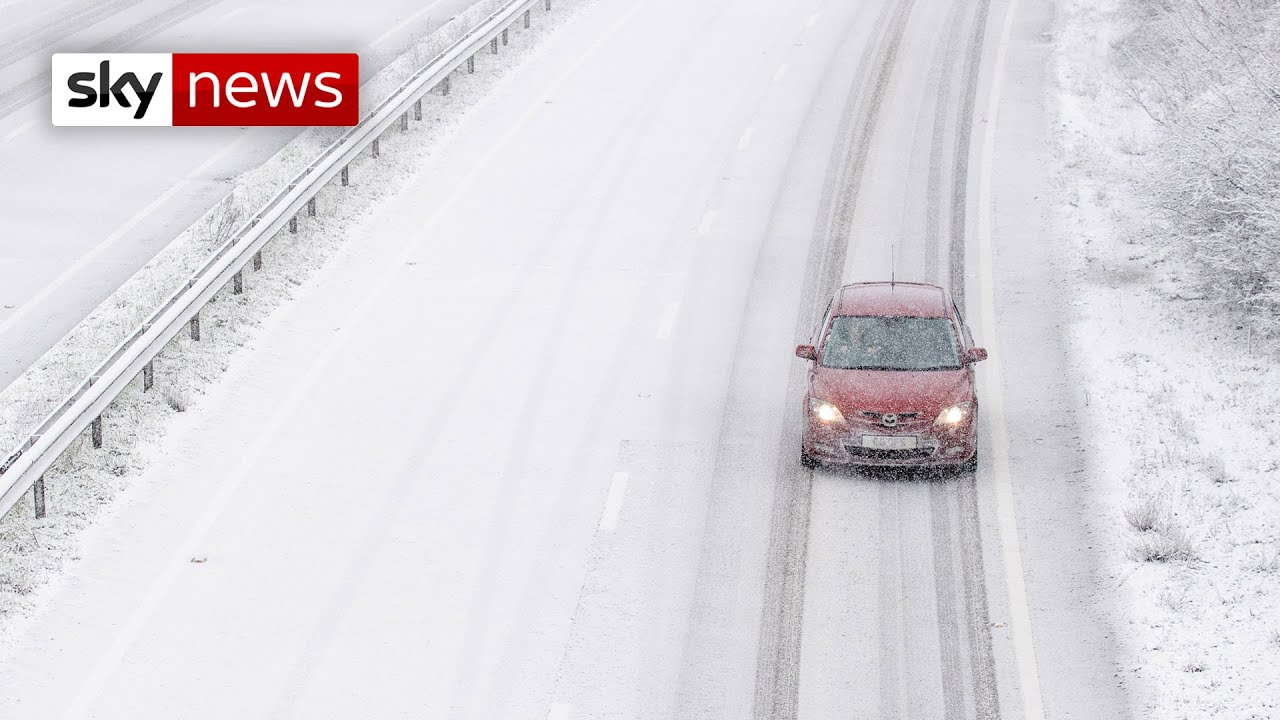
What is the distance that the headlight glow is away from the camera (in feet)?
49.0

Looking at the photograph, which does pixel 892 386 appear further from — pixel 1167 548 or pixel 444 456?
pixel 444 456

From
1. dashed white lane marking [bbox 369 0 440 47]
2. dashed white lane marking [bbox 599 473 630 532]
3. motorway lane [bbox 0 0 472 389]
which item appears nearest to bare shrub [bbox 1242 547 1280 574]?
dashed white lane marking [bbox 599 473 630 532]

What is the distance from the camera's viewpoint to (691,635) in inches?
494

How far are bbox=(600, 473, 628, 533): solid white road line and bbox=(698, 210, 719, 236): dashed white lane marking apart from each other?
25.2 ft

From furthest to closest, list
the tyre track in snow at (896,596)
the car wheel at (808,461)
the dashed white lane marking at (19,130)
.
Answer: the dashed white lane marking at (19,130) → the car wheel at (808,461) → the tyre track in snow at (896,596)

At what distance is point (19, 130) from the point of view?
26.1 metres

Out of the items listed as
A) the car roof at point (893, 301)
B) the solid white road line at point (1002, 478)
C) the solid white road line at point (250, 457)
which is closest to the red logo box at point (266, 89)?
the solid white road line at point (250, 457)

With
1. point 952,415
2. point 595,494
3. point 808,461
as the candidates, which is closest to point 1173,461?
point 952,415

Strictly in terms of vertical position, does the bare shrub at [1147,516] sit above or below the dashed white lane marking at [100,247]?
above

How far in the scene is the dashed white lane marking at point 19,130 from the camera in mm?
25719

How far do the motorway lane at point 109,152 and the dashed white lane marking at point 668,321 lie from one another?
6.49m

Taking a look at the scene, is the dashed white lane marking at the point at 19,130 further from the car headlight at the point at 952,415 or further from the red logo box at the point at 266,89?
the car headlight at the point at 952,415

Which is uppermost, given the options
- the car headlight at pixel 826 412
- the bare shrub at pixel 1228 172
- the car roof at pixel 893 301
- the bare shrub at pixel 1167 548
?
the bare shrub at pixel 1228 172

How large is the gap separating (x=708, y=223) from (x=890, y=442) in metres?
8.25
